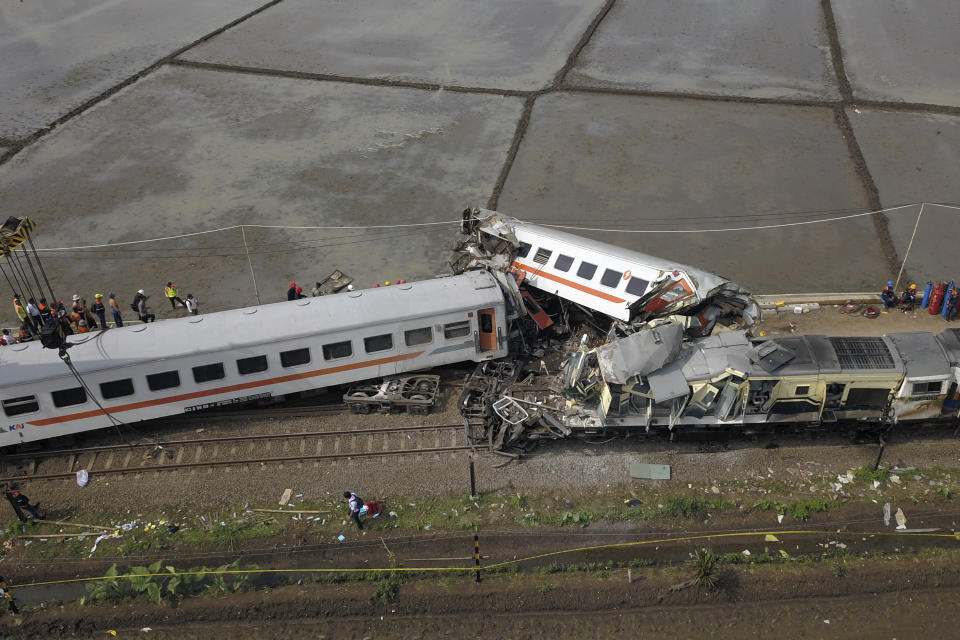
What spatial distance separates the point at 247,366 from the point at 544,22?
39.3 metres

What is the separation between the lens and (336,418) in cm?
2186

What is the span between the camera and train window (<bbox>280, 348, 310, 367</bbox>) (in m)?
21.1

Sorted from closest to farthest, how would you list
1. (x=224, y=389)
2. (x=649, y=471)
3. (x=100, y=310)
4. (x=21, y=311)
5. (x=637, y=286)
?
(x=649, y=471), (x=224, y=389), (x=637, y=286), (x=21, y=311), (x=100, y=310)

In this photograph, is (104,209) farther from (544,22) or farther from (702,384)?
(544,22)

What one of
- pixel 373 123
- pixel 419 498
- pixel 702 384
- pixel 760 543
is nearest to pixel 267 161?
pixel 373 123

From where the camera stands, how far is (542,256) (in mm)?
25094

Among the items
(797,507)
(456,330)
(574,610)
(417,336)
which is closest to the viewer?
(574,610)

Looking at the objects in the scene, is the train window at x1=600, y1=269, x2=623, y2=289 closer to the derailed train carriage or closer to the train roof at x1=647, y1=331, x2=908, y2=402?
the derailed train carriage

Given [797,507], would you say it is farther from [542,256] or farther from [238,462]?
[238,462]

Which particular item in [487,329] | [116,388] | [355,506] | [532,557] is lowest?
[532,557]

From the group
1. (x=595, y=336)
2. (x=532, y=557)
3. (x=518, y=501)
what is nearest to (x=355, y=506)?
(x=518, y=501)

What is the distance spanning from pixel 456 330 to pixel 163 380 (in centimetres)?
819

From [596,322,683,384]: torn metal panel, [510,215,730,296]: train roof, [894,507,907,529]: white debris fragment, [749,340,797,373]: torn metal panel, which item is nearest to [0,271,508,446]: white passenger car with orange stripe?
[510,215,730,296]: train roof

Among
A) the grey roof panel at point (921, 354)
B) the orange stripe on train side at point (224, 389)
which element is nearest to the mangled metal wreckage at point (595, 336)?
the orange stripe on train side at point (224, 389)
